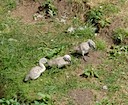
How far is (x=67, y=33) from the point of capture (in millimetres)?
6934

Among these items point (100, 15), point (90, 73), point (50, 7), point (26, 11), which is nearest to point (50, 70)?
point (90, 73)

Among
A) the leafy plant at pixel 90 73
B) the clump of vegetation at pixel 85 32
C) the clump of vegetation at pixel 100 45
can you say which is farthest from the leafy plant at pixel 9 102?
the clump of vegetation at pixel 85 32

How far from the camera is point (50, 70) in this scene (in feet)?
20.0

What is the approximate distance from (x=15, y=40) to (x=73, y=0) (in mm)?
1358

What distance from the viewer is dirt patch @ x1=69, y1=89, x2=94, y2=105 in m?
5.54

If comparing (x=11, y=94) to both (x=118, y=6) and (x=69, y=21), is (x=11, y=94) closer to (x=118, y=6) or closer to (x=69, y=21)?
(x=69, y=21)

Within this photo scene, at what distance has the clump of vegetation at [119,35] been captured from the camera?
21.5 ft

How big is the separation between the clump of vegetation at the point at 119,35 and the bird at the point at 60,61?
Result: 98cm

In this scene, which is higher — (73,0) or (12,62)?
(73,0)

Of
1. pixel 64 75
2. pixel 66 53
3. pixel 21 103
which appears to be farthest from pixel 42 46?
pixel 21 103

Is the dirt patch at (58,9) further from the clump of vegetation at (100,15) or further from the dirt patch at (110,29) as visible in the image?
the dirt patch at (110,29)

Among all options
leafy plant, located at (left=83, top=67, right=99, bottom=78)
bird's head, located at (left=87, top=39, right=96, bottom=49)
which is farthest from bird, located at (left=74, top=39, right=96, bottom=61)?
leafy plant, located at (left=83, top=67, right=99, bottom=78)

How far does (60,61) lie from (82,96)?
2.40 feet

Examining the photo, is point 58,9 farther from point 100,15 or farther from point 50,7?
point 100,15
